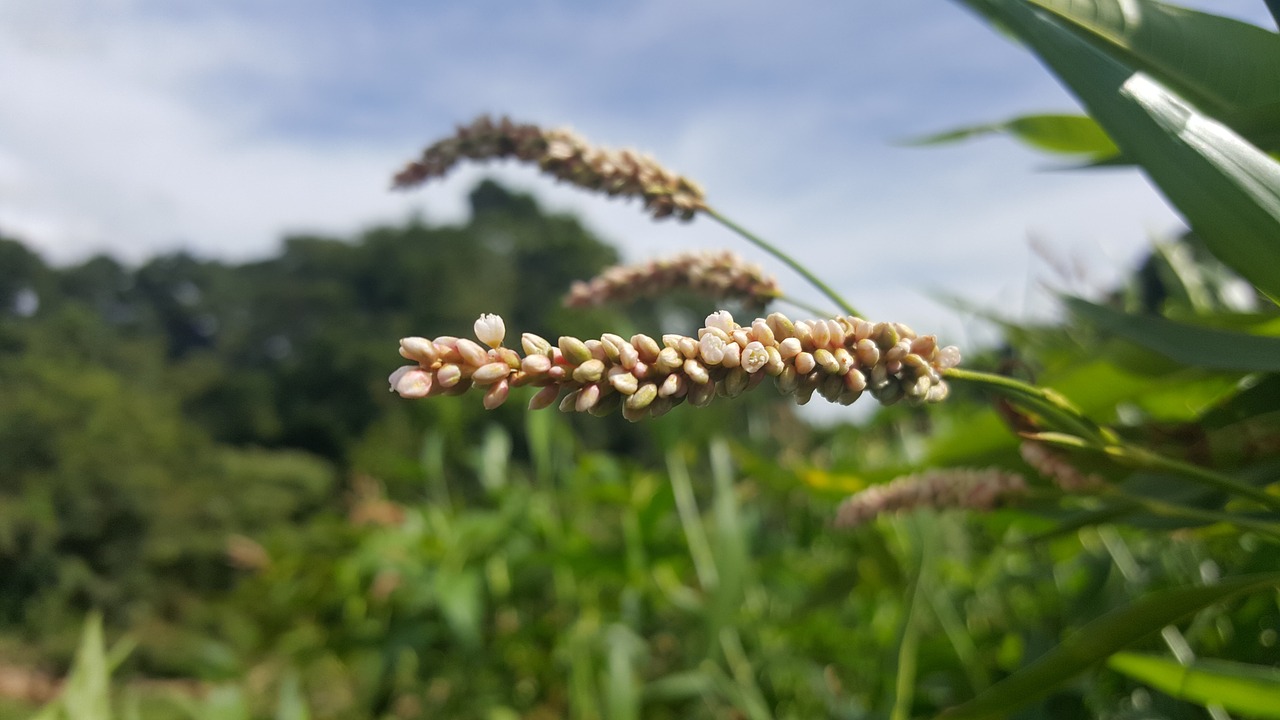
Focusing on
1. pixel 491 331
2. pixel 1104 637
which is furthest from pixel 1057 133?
pixel 491 331

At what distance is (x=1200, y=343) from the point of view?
0.30 m

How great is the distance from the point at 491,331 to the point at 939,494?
12.7 inches

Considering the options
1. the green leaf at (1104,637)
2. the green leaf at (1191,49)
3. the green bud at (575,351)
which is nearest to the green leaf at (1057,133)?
the green leaf at (1191,49)

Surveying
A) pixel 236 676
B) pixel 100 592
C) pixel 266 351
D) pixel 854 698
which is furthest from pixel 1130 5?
pixel 266 351

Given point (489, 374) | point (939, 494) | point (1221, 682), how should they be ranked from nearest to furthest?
point (489, 374) < point (1221, 682) < point (939, 494)

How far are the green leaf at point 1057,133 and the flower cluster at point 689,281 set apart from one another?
Result: 0.77 feet

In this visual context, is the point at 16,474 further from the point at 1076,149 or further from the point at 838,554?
the point at 1076,149

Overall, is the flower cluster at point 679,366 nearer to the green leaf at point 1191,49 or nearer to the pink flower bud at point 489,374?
A: the pink flower bud at point 489,374

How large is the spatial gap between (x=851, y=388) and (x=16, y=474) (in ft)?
45.9

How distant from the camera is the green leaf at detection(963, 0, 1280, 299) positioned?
0.78ft

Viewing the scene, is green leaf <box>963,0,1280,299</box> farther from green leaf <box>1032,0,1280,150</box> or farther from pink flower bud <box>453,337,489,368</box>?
pink flower bud <box>453,337,489,368</box>

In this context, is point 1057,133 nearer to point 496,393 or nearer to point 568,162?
point 568,162

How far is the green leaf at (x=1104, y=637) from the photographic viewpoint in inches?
11.7

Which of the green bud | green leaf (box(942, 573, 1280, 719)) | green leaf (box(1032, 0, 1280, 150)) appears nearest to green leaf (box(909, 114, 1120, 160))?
green leaf (box(1032, 0, 1280, 150))
